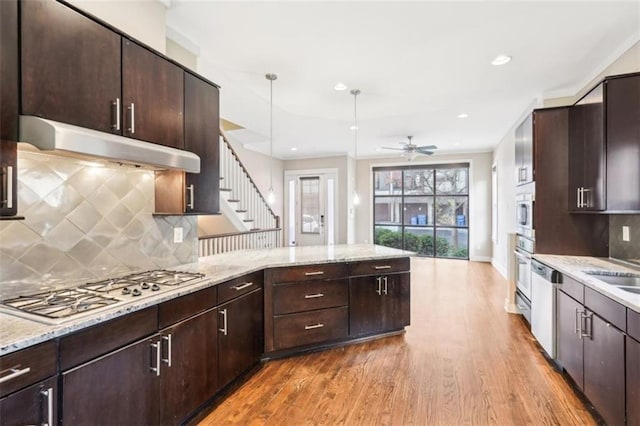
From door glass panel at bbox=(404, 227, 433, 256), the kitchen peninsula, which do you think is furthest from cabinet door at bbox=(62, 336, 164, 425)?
door glass panel at bbox=(404, 227, 433, 256)

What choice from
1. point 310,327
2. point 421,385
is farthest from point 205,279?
point 421,385

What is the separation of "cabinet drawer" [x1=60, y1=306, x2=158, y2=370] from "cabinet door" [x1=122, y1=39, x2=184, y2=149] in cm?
108

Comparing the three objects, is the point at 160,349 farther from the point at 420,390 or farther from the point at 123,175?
the point at 420,390

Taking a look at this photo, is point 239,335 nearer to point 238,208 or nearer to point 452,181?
point 238,208

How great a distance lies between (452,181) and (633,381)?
7.23 meters

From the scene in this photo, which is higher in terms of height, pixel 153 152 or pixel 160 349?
pixel 153 152

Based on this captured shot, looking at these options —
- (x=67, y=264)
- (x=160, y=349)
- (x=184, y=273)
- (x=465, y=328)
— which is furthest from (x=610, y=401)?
(x=67, y=264)

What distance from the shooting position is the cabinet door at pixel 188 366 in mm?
1819

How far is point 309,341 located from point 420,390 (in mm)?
1040

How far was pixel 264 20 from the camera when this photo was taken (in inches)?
102

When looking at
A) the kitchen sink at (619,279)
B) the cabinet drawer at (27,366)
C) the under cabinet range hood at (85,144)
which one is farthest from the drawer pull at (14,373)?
the kitchen sink at (619,279)

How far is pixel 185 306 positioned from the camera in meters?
1.95

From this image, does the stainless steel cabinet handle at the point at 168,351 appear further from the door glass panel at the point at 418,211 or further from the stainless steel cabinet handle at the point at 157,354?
the door glass panel at the point at 418,211

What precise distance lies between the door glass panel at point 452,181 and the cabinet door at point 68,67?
7951 millimetres
